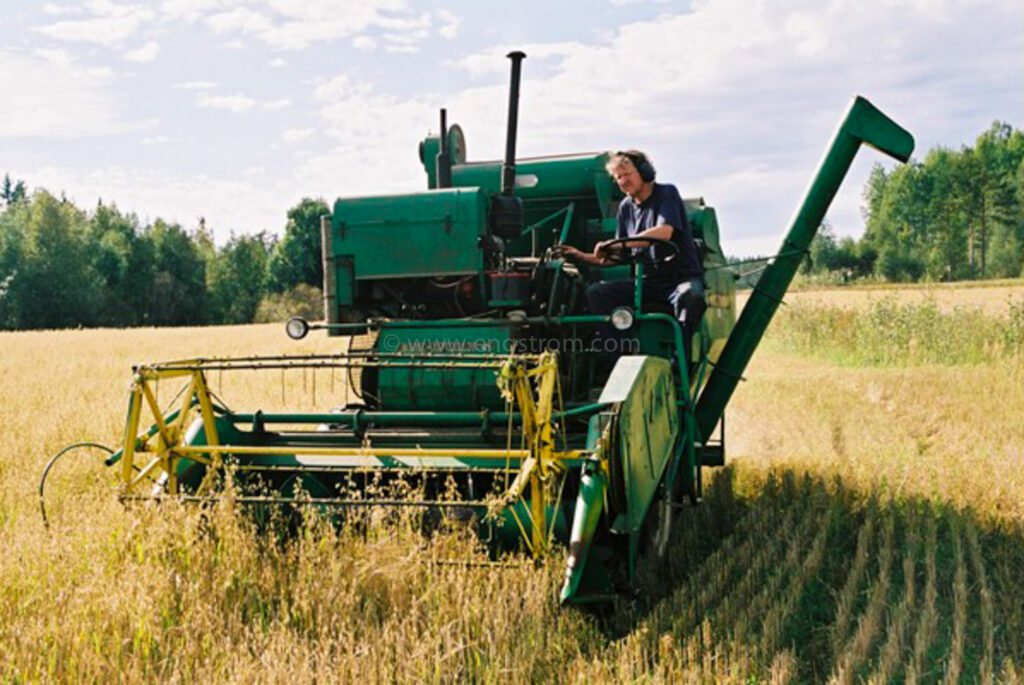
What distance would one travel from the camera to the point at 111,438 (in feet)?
30.8

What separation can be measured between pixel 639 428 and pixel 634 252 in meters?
1.80

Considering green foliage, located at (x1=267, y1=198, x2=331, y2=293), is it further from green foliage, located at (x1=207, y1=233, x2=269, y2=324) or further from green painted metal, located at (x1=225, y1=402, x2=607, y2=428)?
green painted metal, located at (x1=225, y1=402, x2=607, y2=428)

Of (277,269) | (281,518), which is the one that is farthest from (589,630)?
(277,269)

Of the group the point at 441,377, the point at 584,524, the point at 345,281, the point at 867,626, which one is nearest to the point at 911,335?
the point at 441,377

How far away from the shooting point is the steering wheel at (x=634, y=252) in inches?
236

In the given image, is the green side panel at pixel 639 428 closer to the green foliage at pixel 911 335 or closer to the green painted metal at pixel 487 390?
the green painted metal at pixel 487 390

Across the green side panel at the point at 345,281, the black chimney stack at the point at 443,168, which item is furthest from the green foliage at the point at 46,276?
the green side panel at the point at 345,281

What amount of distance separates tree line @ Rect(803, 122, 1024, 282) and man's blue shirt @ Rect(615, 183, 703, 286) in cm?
5543

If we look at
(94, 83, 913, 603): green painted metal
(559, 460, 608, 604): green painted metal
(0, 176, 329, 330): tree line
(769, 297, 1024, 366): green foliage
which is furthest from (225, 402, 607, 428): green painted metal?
(0, 176, 329, 330): tree line

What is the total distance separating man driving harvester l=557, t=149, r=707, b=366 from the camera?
615 centimetres

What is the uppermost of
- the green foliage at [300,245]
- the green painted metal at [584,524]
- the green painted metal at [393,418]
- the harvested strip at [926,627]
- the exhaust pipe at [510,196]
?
the green foliage at [300,245]

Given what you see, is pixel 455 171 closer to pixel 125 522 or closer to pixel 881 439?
pixel 125 522

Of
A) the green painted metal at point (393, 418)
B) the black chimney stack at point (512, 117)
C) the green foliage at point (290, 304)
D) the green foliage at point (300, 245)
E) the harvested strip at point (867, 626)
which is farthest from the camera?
the green foliage at point (300, 245)

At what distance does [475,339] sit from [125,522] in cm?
210
